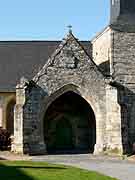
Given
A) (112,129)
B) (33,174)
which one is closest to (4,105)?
(112,129)

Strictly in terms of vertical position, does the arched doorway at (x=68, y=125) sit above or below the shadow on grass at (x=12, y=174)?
above

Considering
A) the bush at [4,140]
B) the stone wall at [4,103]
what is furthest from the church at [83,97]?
the stone wall at [4,103]

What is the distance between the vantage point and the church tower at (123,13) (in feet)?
86.1

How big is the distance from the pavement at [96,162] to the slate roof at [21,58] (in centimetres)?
839

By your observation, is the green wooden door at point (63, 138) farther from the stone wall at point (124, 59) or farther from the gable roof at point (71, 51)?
the gable roof at point (71, 51)

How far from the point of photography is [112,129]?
23.5m

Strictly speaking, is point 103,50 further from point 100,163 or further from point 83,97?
point 100,163

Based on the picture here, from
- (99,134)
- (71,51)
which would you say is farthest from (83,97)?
(71,51)

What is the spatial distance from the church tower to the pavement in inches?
319

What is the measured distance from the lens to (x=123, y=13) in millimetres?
26688

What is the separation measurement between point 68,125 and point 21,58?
296 inches

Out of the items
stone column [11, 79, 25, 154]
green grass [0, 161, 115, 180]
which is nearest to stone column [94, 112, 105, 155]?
stone column [11, 79, 25, 154]

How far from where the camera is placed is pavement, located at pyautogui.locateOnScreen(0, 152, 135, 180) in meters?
15.6

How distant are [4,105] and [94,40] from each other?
24.2 ft
